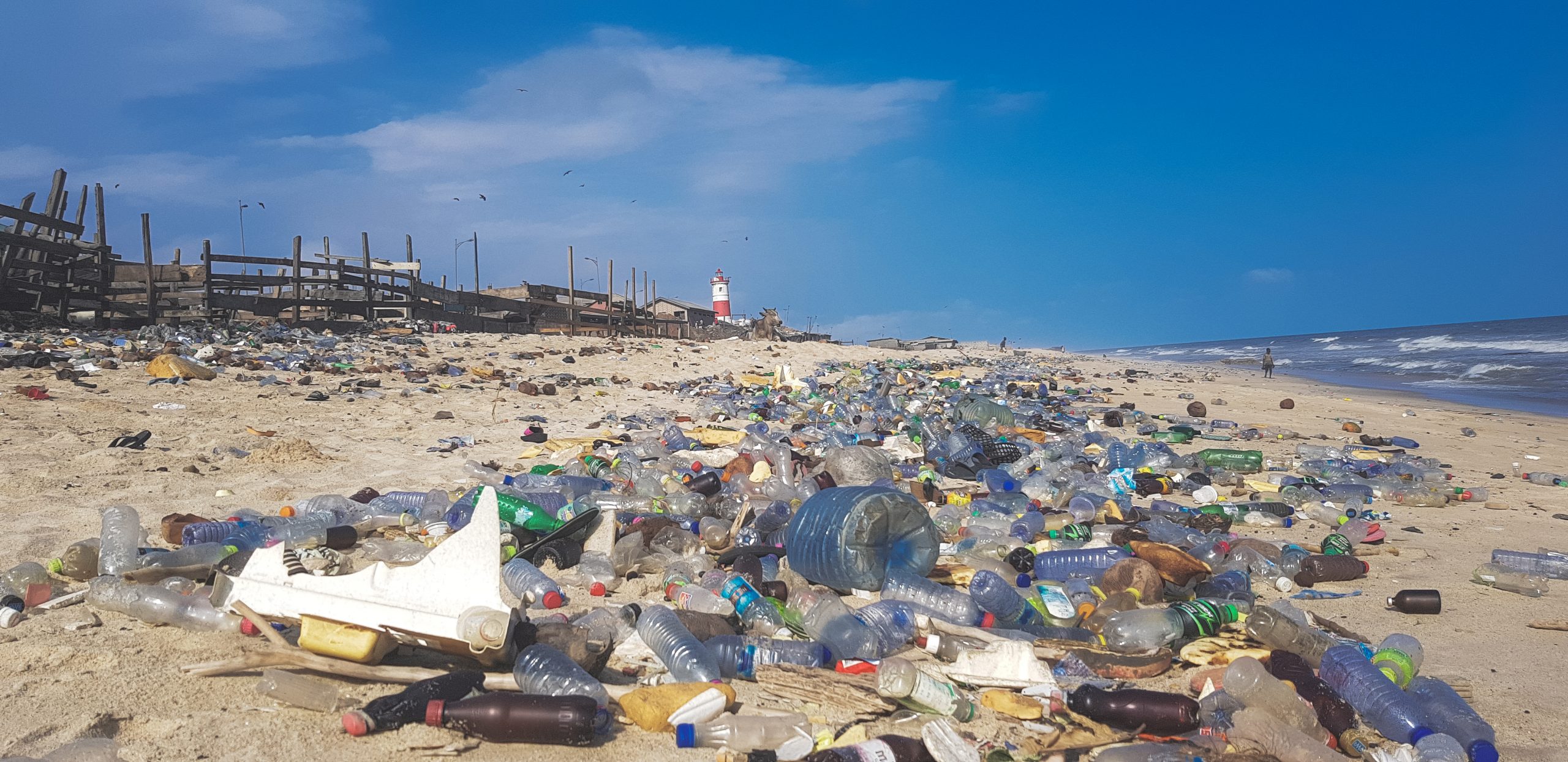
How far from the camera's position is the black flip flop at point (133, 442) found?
467 centimetres

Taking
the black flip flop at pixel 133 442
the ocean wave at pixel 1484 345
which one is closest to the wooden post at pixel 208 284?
the black flip flop at pixel 133 442

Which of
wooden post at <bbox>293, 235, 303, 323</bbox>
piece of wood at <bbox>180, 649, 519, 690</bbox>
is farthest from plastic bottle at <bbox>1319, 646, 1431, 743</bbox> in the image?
wooden post at <bbox>293, 235, 303, 323</bbox>

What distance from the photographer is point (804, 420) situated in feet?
25.0

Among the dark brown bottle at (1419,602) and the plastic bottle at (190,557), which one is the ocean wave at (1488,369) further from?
the plastic bottle at (190,557)

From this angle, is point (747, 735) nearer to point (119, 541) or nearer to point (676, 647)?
point (676, 647)

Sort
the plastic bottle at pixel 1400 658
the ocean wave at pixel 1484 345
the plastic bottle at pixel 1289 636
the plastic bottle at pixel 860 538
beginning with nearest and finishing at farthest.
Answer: the plastic bottle at pixel 1400 658
the plastic bottle at pixel 1289 636
the plastic bottle at pixel 860 538
the ocean wave at pixel 1484 345

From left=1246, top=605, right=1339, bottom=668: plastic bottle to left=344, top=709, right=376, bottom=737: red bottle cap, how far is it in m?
2.44

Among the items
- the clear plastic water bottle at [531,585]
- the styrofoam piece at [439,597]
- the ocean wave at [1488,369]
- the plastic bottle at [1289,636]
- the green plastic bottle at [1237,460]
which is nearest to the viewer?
the styrofoam piece at [439,597]

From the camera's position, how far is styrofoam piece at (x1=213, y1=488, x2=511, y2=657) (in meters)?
1.83

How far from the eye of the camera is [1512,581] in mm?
2926

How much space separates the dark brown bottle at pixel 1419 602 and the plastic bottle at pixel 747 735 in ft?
7.46

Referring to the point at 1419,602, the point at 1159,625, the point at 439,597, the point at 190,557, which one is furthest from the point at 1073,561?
the point at 190,557

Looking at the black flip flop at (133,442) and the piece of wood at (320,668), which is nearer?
the piece of wood at (320,668)

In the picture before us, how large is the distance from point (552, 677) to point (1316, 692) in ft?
6.21
